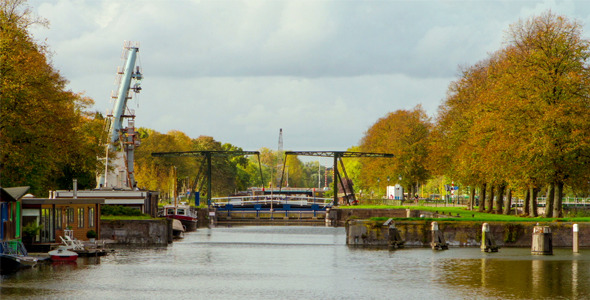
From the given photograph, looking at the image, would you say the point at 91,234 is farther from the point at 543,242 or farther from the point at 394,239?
the point at 543,242

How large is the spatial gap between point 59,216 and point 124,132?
164 feet

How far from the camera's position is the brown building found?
53.1 meters

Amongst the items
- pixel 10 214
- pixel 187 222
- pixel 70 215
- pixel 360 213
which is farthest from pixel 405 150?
pixel 10 214

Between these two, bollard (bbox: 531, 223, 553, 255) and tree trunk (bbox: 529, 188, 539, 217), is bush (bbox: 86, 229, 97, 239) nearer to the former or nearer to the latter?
bollard (bbox: 531, 223, 553, 255)

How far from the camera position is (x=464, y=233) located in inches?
2477

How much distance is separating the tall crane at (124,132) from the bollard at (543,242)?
5222 cm

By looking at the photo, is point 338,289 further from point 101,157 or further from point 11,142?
point 101,157

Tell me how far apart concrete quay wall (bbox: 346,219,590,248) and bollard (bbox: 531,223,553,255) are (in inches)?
160

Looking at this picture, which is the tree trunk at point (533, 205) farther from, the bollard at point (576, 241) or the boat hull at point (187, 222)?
the boat hull at point (187, 222)

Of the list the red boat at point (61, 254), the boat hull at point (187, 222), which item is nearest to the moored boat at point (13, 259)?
the red boat at point (61, 254)

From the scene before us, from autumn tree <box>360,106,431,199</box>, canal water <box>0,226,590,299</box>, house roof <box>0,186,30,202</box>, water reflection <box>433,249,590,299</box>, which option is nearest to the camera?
canal water <box>0,226,590,299</box>

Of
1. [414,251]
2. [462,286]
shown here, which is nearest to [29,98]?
[414,251]

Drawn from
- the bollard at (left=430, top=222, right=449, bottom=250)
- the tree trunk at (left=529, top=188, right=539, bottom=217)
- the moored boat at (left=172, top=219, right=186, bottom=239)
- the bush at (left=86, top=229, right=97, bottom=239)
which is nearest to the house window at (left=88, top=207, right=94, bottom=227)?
the bush at (left=86, top=229, right=97, bottom=239)

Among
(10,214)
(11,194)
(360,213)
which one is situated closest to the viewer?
(11,194)
